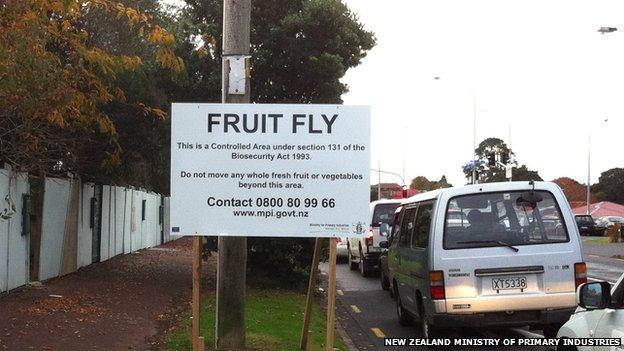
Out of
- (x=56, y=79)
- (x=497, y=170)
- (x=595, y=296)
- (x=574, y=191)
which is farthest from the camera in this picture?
(x=574, y=191)

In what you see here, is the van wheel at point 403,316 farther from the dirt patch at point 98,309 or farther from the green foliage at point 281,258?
the green foliage at point 281,258

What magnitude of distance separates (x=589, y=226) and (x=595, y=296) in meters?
59.6

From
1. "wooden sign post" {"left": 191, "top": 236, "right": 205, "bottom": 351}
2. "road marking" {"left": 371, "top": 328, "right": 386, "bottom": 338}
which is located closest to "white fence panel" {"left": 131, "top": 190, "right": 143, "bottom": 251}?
"road marking" {"left": 371, "top": 328, "right": 386, "bottom": 338}

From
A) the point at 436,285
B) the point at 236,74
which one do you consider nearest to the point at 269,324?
the point at 436,285

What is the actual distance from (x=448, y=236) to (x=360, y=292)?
865 centimetres

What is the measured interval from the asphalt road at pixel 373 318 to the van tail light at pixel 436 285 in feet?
3.08

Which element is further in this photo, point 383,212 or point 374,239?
point 383,212

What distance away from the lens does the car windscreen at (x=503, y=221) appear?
9.53 meters

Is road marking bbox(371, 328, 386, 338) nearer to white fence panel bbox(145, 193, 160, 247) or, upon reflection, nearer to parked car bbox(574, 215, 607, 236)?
white fence panel bbox(145, 193, 160, 247)

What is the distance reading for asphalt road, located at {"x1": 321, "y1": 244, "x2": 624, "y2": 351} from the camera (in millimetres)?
11016

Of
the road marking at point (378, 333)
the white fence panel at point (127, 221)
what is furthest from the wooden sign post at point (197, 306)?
the white fence panel at point (127, 221)

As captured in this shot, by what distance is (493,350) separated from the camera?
10.2 metres

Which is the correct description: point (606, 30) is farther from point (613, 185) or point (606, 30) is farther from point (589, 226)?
point (613, 185)

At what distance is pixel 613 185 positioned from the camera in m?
112
